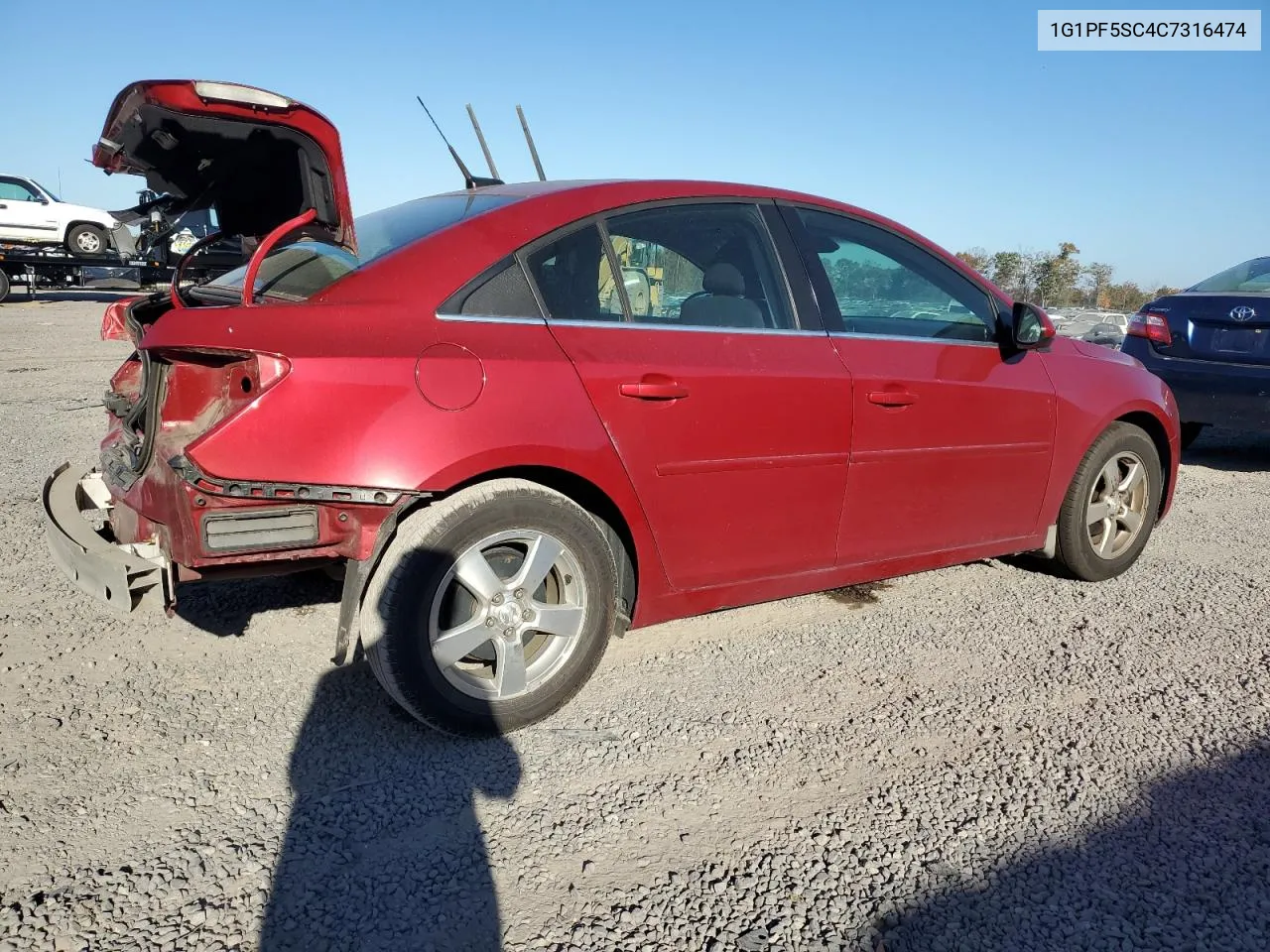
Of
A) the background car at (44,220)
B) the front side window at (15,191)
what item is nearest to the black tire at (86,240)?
the background car at (44,220)

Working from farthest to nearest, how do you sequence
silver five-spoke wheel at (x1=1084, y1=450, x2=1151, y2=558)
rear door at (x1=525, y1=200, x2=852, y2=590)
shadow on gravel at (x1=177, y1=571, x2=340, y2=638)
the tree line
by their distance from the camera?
1. the tree line
2. silver five-spoke wheel at (x1=1084, y1=450, x2=1151, y2=558)
3. shadow on gravel at (x1=177, y1=571, x2=340, y2=638)
4. rear door at (x1=525, y1=200, x2=852, y2=590)

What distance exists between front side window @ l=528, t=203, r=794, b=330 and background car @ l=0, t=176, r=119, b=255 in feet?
73.4

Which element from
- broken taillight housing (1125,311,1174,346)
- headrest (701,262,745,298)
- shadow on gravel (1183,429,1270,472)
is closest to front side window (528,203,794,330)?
headrest (701,262,745,298)

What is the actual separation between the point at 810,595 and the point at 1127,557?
1586mm

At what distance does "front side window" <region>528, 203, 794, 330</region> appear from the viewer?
304cm

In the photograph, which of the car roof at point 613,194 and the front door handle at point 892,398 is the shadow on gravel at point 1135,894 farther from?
the car roof at point 613,194

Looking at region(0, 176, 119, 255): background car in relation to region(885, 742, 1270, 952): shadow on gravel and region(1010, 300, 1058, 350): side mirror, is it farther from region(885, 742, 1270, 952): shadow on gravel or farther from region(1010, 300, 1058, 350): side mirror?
region(885, 742, 1270, 952): shadow on gravel

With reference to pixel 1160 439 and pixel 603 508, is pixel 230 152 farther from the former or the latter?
pixel 1160 439

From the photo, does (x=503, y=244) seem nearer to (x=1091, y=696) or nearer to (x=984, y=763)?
(x=984, y=763)

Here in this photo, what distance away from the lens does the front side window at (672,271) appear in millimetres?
3037

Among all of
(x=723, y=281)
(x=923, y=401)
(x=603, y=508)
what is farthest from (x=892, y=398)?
(x=603, y=508)

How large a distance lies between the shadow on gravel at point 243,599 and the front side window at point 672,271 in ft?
5.62

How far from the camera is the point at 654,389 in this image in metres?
3.01

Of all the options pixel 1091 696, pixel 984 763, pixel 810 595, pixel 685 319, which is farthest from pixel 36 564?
pixel 1091 696
